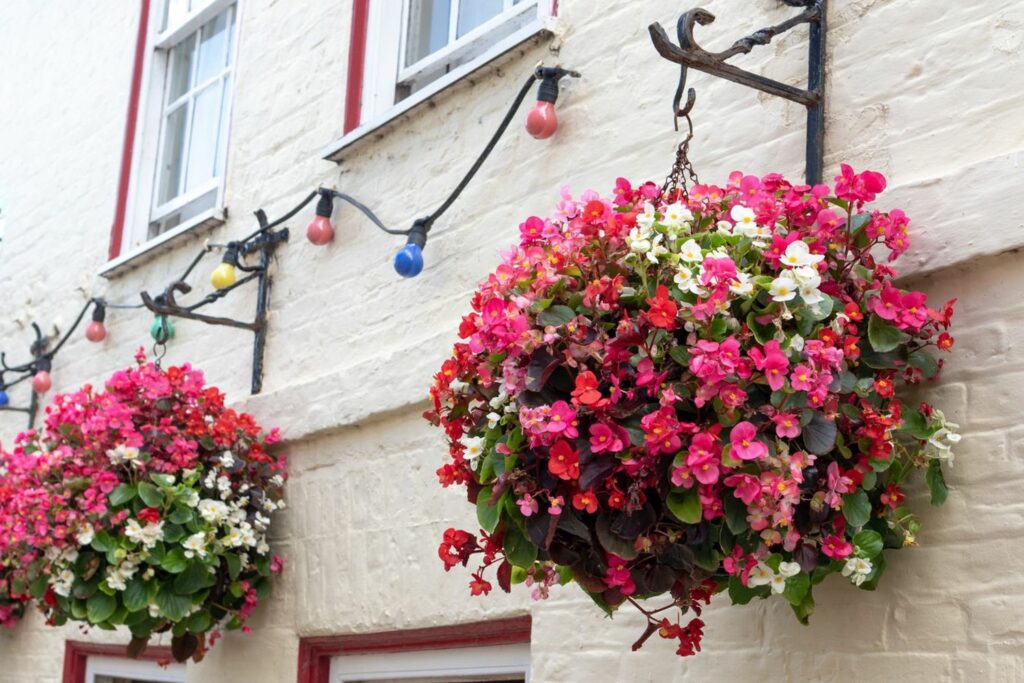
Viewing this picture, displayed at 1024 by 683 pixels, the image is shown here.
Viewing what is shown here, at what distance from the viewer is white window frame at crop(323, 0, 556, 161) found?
4.65m

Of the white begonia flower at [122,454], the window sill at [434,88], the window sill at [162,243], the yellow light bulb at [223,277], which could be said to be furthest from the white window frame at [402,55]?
the white begonia flower at [122,454]

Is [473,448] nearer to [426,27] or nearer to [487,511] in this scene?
[487,511]

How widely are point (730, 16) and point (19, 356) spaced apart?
5102 mm

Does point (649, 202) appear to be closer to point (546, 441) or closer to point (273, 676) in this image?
point (546, 441)

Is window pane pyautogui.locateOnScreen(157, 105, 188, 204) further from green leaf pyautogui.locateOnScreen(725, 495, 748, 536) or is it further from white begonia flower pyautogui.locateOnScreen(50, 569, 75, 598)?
green leaf pyautogui.locateOnScreen(725, 495, 748, 536)

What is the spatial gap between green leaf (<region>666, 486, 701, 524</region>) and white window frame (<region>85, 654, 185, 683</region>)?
3557 mm

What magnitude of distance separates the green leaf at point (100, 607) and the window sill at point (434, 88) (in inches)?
70.2

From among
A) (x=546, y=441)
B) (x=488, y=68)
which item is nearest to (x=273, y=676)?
(x=488, y=68)

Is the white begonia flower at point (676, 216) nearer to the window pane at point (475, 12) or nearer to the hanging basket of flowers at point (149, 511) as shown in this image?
the window pane at point (475, 12)

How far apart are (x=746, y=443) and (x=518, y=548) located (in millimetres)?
573

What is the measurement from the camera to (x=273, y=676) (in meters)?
5.11

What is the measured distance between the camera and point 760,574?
2.86 m

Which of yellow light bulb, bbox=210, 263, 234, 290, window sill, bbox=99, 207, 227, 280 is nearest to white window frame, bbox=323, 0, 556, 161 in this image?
yellow light bulb, bbox=210, 263, 234, 290

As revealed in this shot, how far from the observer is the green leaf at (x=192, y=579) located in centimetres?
483
